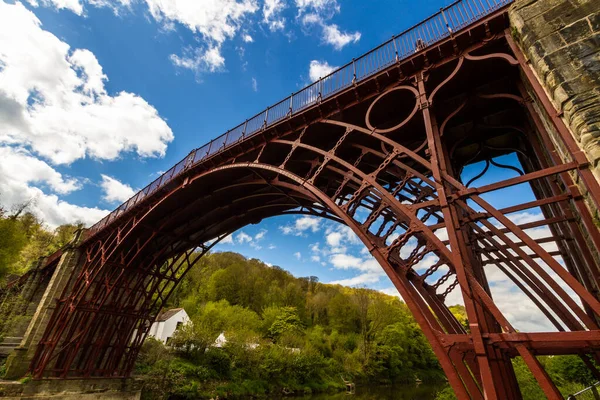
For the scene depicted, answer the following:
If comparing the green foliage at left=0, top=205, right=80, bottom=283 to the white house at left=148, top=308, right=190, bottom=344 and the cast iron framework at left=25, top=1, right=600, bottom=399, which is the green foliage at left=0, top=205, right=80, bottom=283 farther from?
the white house at left=148, top=308, right=190, bottom=344

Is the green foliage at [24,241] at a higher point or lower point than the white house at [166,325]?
higher

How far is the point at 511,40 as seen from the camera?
5.30m

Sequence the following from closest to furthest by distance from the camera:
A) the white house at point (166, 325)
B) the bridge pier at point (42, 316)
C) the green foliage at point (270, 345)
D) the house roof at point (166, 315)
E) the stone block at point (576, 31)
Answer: the stone block at point (576, 31), the bridge pier at point (42, 316), the green foliage at point (270, 345), the white house at point (166, 325), the house roof at point (166, 315)

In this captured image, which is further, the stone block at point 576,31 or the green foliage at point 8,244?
the green foliage at point 8,244

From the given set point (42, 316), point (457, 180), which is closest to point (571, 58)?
point (457, 180)

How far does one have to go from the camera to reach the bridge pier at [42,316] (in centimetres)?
1486

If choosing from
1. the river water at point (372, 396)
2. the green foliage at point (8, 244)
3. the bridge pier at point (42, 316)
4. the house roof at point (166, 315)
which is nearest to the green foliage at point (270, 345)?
the river water at point (372, 396)

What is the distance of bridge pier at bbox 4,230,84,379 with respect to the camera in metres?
14.9

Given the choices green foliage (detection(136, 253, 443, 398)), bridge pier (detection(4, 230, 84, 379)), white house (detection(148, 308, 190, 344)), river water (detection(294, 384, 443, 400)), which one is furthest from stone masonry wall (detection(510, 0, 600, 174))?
white house (detection(148, 308, 190, 344))

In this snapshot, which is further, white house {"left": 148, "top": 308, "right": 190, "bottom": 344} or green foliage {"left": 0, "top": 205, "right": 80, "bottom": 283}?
white house {"left": 148, "top": 308, "right": 190, "bottom": 344}

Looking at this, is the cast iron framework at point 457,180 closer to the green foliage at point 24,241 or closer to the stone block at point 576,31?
the stone block at point 576,31

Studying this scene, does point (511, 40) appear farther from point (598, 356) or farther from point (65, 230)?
point (65, 230)

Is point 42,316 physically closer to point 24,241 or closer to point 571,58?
point 24,241

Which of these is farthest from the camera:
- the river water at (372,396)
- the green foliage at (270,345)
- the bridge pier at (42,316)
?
the river water at (372,396)
